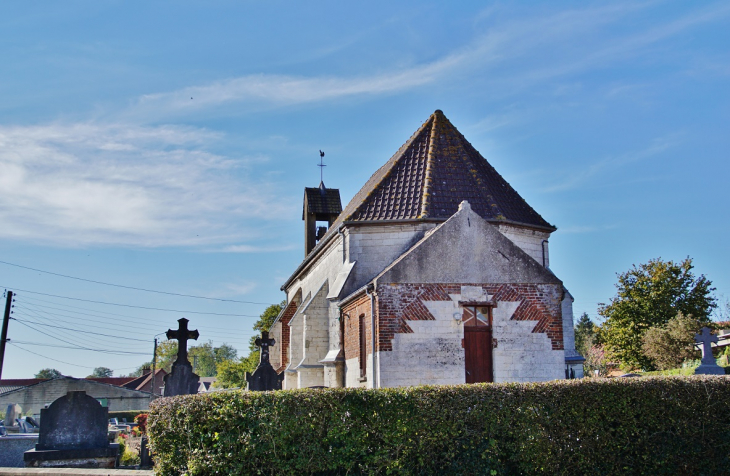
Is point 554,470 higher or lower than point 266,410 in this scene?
lower

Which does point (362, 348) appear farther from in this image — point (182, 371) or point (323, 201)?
point (323, 201)

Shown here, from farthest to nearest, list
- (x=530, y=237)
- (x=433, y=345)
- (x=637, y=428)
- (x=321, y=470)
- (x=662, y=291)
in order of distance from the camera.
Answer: (x=662, y=291), (x=530, y=237), (x=433, y=345), (x=637, y=428), (x=321, y=470)

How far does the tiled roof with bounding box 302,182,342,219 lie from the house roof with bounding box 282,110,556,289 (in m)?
10.6

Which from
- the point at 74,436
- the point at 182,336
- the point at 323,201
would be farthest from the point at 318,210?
the point at 74,436

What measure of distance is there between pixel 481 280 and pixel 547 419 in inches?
248

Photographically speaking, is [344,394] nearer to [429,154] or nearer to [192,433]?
[192,433]

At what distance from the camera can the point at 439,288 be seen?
588 inches

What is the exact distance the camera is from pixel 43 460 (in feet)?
34.7

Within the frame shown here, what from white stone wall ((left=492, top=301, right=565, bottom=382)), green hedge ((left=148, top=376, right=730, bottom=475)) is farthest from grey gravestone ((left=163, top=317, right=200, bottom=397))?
white stone wall ((left=492, top=301, right=565, bottom=382))

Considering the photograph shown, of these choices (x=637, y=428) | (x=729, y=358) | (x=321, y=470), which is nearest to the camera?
(x=321, y=470)

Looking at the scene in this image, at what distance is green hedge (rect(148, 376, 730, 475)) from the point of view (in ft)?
27.9

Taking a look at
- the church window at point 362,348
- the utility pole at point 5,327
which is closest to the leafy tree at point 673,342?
the church window at point 362,348

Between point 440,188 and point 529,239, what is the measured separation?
313 centimetres

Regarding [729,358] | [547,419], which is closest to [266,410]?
[547,419]
